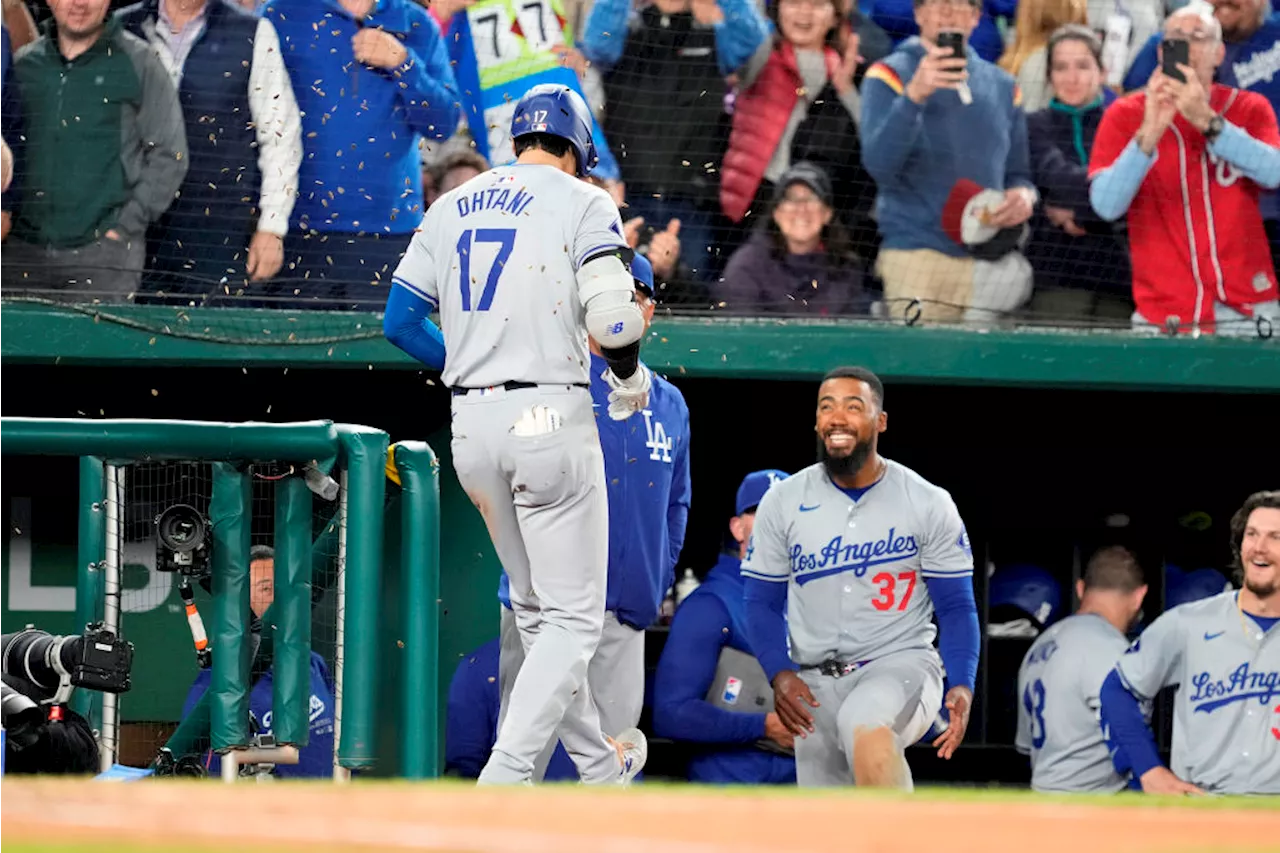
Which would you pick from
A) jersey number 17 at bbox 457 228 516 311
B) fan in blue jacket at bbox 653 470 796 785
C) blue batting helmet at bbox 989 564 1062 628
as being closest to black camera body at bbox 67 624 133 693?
jersey number 17 at bbox 457 228 516 311

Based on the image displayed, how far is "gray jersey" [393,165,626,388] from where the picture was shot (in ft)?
18.1

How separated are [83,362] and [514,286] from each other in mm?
3373

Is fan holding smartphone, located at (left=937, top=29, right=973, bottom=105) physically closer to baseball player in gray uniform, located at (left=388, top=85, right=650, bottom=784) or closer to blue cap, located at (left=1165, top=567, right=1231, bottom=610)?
blue cap, located at (left=1165, top=567, right=1231, bottom=610)

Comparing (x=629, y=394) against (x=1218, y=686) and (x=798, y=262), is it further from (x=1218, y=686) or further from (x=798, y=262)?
(x=798, y=262)

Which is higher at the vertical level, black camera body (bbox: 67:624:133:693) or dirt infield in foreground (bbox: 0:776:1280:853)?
black camera body (bbox: 67:624:133:693)

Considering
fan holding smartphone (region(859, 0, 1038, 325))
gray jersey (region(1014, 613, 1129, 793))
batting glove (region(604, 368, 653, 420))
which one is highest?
fan holding smartphone (region(859, 0, 1038, 325))

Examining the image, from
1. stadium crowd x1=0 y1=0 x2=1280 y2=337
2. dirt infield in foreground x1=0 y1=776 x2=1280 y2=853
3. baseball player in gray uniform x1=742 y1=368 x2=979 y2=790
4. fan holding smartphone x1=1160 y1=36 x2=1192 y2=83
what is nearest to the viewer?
dirt infield in foreground x1=0 y1=776 x2=1280 y2=853

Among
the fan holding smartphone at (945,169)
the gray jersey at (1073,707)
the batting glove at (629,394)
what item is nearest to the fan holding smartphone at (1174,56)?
the fan holding smartphone at (945,169)

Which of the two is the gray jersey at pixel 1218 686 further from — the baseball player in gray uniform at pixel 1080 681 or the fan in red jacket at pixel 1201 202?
the fan in red jacket at pixel 1201 202

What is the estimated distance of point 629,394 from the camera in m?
5.59

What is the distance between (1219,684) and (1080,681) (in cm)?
90

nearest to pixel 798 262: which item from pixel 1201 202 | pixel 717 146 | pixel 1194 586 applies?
pixel 717 146

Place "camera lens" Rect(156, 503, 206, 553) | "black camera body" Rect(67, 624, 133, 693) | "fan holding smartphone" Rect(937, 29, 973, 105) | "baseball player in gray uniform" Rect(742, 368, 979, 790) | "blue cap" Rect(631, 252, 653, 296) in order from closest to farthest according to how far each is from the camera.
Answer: "black camera body" Rect(67, 624, 133, 693)
"camera lens" Rect(156, 503, 206, 553)
"blue cap" Rect(631, 252, 653, 296)
"baseball player in gray uniform" Rect(742, 368, 979, 790)
"fan holding smartphone" Rect(937, 29, 973, 105)

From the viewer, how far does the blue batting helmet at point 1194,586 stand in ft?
32.2
